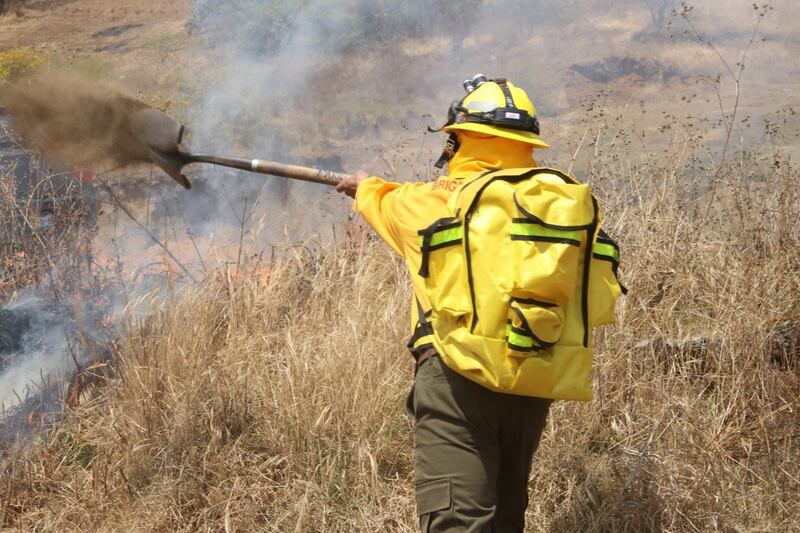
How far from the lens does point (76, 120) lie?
469 cm

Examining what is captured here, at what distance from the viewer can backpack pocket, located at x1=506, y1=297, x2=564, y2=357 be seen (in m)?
2.13

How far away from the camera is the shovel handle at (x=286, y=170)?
10.8ft

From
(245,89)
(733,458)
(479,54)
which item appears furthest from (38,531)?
(479,54)

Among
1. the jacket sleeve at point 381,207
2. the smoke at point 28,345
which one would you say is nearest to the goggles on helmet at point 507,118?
the jacket sleeve at point 381,207

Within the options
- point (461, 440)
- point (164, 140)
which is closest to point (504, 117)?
point (461, 440)

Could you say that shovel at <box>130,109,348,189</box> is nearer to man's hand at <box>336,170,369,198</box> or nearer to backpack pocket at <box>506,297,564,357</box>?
man's hand at <box>336,170,369,198</box>

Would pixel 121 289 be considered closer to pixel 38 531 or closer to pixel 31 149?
pixel 31 149

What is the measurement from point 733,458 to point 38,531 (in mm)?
3093

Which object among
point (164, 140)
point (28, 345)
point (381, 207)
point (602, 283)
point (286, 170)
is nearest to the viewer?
point (602, 283)

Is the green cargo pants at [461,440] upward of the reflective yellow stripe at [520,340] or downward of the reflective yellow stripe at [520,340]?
downward

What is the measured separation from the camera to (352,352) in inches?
154

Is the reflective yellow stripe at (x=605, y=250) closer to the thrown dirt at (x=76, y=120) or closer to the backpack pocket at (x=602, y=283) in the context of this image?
the backpack pocket at (x=602, y=283)

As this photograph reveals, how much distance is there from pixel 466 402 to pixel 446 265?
18.0 inches

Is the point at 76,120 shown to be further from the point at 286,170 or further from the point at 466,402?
the point at 466,402
